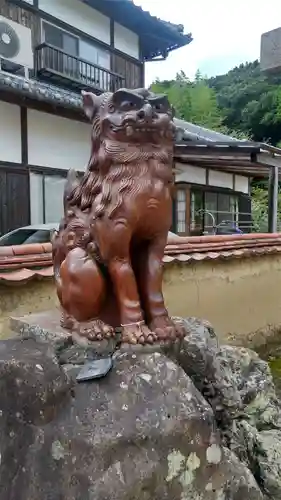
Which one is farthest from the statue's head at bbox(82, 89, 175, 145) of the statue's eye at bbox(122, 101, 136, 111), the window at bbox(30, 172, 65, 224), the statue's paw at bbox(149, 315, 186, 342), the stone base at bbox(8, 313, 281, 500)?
the window at bbox(30, 172, 65, 224)

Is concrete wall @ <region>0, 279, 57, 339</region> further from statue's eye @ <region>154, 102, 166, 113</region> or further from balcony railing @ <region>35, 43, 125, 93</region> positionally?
balcony railing @ <region>35, 43, 125, 93</region>

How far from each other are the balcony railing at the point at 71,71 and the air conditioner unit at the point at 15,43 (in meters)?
0.22

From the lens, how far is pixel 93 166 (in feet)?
6.30

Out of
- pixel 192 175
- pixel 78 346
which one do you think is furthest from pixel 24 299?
pixel 192 175

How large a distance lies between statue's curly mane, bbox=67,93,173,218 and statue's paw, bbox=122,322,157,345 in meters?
0.47

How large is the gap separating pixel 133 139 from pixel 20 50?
24.8 feet

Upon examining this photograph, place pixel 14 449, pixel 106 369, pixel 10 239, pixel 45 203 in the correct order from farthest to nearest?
1. pixel 45 203
2. pixel 10 239
3. pixel 106 369
4. pixel 14 449

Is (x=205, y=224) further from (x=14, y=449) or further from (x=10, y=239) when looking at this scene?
(x=14, y=449)

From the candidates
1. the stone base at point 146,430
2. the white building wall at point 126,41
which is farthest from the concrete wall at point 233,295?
the white building wall at point 126,41

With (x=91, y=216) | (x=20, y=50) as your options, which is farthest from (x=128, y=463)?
(x=20, y=50)

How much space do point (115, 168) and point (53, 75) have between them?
7.69 metres

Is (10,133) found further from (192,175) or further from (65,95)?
(192,175)

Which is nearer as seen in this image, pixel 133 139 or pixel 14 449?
pixel 14 449

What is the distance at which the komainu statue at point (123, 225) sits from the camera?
1808 mm
